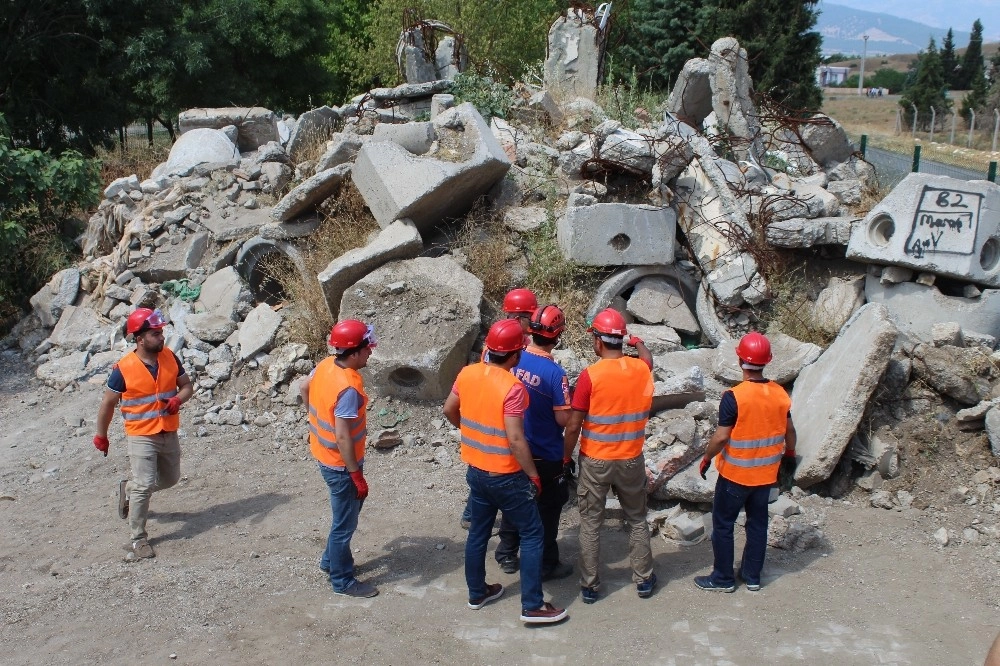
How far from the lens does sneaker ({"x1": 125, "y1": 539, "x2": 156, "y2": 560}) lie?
15.7ft

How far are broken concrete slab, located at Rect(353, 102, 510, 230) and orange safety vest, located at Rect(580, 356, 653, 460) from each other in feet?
11.9

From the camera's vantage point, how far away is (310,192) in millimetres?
7867

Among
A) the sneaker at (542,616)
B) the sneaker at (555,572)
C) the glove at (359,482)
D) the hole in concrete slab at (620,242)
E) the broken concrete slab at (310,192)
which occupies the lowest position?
the sneaker at (555,572)

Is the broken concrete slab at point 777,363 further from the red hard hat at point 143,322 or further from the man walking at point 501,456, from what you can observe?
the red hard hat at point 143,322

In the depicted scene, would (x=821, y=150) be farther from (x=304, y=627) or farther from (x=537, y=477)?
(x=304, y=627)

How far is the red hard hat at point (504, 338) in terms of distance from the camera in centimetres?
395

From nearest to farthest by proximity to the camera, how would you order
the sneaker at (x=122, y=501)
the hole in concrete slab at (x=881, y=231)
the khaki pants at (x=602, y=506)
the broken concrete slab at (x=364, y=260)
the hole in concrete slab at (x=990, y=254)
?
the khaki pants at (x=602, y=506)
the sneaker at (x=122, y=501)
the hole in concrete slab at (x=990, y=254)
the broken concrete slab at (x=364, y=260)
the hole in concrete slab at (x=881, y=231)

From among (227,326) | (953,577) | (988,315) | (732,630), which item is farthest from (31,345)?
(988,315)

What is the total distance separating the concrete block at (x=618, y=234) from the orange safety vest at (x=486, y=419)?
11.9 ft

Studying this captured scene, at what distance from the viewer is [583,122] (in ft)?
32.3

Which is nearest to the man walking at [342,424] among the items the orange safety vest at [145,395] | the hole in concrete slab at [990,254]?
the orange safety vest at [145,395]

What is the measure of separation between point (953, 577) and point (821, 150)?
6.57 meters

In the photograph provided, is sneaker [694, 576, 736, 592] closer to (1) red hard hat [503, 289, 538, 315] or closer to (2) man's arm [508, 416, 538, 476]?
(2) man's arm [508, 416, 538, 476]

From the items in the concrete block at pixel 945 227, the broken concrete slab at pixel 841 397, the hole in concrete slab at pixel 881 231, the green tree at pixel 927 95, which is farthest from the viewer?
the green tree at pixel 927 95
